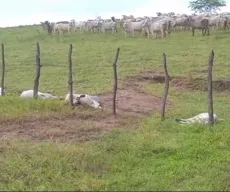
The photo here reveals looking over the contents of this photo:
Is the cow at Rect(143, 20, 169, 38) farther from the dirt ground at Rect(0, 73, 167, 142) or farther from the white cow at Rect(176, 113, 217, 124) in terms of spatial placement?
the white cow at Rect(176, 113, 217, 124)

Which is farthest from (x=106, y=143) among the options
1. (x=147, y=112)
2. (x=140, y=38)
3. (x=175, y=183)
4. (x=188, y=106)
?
(x=140, y=38)

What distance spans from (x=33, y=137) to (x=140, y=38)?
19.7 metres

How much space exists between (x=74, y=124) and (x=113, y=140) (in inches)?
64.5

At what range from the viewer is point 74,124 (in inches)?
438

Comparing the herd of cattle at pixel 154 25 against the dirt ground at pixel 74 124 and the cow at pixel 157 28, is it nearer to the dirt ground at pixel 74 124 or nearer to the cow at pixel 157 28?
the cow at pixel 157 28

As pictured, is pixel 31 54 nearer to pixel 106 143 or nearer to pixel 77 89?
pixel 77 89

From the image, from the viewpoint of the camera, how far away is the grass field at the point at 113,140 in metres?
7.72

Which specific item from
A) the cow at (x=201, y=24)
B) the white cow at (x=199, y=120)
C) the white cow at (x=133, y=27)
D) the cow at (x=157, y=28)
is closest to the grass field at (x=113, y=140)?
the white cow at (x=199, y=120)

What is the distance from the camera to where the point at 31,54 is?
24.6 metres

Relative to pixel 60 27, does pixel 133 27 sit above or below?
above

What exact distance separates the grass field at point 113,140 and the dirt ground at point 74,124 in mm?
21

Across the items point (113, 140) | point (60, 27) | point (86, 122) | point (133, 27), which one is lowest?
point (60, 27)

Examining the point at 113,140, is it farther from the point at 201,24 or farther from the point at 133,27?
the point at 133,27

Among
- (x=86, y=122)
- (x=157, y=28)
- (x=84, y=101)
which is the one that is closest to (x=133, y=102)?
(x=84, y=101)
